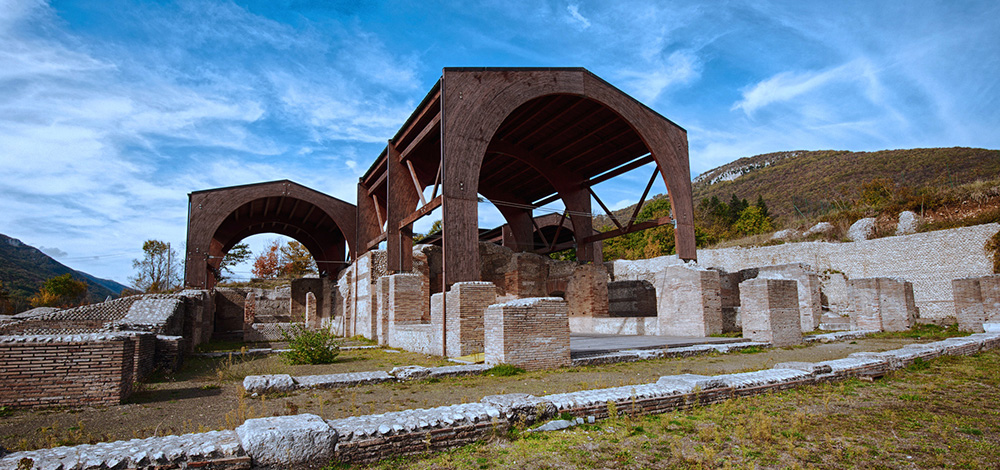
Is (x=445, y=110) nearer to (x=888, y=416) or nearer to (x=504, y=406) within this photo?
(x=504, y=406)

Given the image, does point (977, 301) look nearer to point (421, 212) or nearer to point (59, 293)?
point (421, 212)

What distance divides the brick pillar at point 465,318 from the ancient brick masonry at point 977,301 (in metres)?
14.9

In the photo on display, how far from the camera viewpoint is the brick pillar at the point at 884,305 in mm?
15969

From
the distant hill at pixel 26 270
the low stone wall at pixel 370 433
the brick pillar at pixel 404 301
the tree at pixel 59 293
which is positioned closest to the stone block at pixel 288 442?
the low stone wall at pixel 370 433

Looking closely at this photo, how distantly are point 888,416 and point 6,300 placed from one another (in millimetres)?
48492

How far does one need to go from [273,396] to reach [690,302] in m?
12.3

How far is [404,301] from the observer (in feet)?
47.5

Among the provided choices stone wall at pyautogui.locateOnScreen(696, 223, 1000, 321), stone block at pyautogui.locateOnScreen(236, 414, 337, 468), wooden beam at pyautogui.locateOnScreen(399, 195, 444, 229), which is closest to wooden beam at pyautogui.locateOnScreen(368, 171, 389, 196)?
wooden beam at pyautogui.locateOnScreen(399, 195, 444, 229)

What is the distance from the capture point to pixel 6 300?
34875mm

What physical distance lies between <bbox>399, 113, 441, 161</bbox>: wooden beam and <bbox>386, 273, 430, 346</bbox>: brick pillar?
4.48 metres

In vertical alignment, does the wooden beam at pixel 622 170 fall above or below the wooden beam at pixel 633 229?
above

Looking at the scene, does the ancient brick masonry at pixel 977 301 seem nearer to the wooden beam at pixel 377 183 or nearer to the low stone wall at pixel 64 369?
the wooden beam at pixel 377 183

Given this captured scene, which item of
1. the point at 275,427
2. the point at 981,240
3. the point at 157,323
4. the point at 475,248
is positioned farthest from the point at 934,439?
the point at 981,240

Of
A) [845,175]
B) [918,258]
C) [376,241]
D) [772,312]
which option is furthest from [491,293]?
[845,175]
